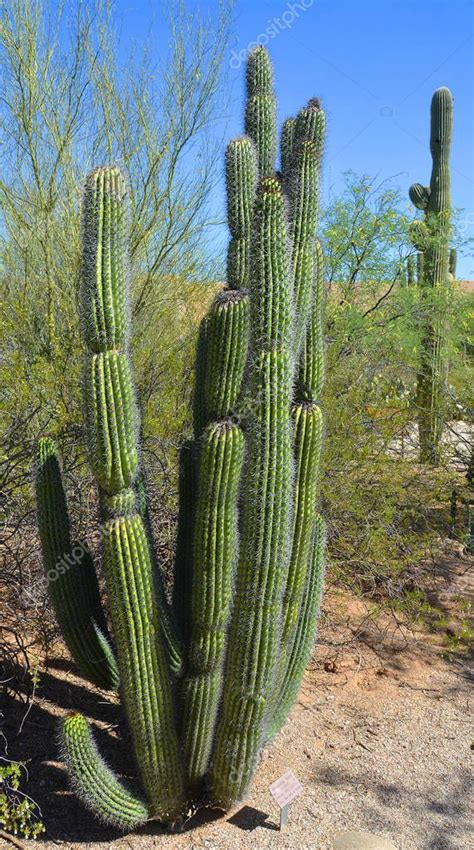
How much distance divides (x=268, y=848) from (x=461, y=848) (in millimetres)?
849

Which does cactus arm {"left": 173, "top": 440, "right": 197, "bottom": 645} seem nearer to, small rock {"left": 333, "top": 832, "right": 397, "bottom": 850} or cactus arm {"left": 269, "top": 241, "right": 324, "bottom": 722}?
cactus arm {"left": 269, "top": 241, "right": 324, "bottom": 722}

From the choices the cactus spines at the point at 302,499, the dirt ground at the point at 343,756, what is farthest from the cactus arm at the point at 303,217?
the dirt ground at the point at 343,756

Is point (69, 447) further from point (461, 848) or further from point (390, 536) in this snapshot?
point (461, 848)

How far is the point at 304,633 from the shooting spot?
11.9 ft

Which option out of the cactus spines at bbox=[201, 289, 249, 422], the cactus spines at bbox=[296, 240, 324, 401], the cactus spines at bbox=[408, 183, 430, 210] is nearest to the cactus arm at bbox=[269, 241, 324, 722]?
the cactus spines at bbox=[296, 240, 324, 401]

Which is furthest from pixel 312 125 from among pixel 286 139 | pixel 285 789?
pixel 285 789

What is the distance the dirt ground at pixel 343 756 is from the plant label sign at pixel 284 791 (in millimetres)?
87

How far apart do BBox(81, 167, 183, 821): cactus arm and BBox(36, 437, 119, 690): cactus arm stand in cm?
49

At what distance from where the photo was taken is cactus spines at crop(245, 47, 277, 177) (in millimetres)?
3650

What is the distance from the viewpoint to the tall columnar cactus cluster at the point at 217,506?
111 inches

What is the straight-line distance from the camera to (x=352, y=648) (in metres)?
5.16

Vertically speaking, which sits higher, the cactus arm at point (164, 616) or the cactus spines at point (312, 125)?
the cactus spines at point (312, 125)

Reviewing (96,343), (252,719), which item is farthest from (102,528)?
(252,719)

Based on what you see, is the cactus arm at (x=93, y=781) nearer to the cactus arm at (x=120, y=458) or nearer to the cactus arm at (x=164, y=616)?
the cactus arm at (x=120, y=458)
